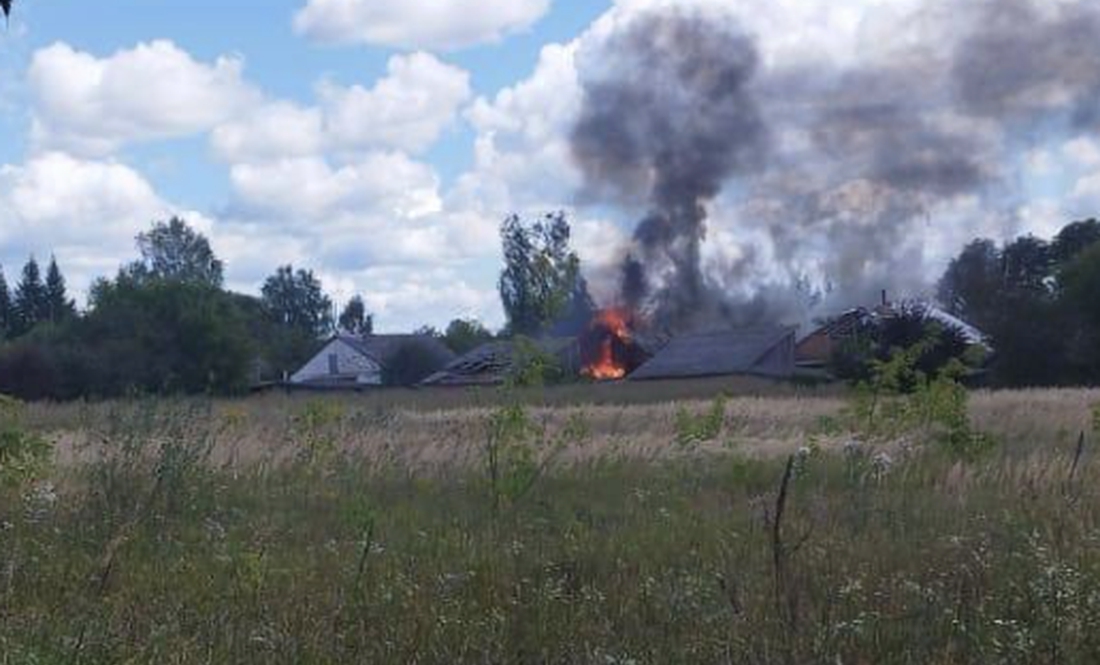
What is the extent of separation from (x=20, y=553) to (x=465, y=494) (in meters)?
4.85

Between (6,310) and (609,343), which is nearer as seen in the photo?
(609,343)

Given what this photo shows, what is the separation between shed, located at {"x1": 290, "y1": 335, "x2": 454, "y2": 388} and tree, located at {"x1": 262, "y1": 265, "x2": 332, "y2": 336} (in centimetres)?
3160

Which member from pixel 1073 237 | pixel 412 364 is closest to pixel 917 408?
pixel 412 364

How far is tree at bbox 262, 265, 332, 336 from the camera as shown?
5492 inches

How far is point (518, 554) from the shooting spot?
28.0ft

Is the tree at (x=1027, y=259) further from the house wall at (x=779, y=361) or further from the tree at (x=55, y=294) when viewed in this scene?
the tree at (x=55, y=294)

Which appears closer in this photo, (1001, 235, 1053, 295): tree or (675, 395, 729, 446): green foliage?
(675, 395, 729, 446): green foliage

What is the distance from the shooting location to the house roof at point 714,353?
66562 millimetres

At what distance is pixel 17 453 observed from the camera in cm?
1207

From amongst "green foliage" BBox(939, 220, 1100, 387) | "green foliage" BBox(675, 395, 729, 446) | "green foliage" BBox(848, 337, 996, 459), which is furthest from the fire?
"green foliage" BBox(848, 337, 996, 459)

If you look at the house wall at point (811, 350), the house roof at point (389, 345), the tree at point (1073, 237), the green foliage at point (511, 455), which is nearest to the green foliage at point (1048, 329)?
the house wall at point (811, 350)

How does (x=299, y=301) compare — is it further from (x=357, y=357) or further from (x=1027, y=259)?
(x=1027, y=259)

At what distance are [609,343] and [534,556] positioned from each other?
53.5 meters

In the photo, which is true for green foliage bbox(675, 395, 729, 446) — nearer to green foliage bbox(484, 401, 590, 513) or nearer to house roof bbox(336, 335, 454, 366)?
green foliage bbox(484, 401, 590, 513)
